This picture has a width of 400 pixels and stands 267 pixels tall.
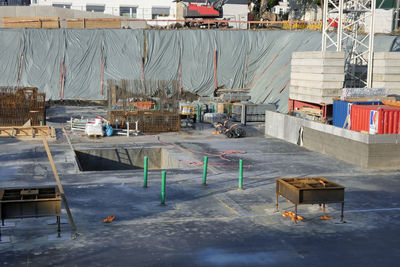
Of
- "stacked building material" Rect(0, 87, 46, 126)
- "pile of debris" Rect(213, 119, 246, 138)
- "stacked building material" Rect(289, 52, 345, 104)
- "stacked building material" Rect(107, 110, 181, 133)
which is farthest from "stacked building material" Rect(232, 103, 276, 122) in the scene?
"stacked building material" Rect(0, 87, 46, 126)

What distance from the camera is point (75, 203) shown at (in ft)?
55.9

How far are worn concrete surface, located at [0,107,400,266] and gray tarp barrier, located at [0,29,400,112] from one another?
23.8 metres

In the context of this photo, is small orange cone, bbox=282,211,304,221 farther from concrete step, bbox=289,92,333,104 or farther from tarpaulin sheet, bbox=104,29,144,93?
tarpaulin sheet, bbox=104,29,144,93

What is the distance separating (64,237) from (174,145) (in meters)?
15.3

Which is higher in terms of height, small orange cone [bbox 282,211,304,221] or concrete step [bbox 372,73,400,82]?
concrete step [bbox 372,73,400,82]

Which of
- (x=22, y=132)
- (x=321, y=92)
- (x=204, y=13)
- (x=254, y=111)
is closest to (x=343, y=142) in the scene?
(x=321, y=92)

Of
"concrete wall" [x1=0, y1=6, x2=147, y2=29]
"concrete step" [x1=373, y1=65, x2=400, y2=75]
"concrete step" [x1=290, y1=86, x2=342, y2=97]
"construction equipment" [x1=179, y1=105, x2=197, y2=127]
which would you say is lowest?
A: "construction equipment" [x1=179, y1=105, x2=197, y2=127]

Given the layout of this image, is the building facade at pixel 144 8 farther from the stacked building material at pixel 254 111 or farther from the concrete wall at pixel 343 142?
the concrete wall at pixel 343 142

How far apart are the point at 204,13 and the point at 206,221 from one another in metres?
47.6

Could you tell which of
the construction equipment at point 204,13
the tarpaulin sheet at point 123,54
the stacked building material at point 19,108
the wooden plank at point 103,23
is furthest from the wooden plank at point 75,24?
the stacked building material at point 19,108

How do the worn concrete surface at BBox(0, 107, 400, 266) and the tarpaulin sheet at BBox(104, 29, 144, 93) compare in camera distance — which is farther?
the tarpaulin sheet at BBox(104, 29, 144, 93)

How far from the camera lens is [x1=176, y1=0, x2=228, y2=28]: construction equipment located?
59.8m

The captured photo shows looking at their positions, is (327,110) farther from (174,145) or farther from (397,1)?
(397,1)

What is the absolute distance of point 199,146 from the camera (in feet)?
94.0
